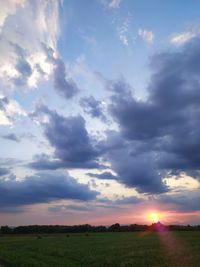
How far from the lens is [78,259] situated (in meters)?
36.0

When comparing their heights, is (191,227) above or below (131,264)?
above

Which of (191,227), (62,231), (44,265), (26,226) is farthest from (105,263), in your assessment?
(26,226)

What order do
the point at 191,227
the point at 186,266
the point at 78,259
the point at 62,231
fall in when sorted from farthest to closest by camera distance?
the point at 62,231 → the point at 191,227 → the point at 78,259 → the point at 186,266

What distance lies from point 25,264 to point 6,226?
13850cm

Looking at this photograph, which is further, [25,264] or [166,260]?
[25,264]

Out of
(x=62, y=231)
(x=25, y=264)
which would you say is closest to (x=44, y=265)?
(x=25, y=264)

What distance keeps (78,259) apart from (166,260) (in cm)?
1079

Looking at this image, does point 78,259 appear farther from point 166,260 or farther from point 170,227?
point 170,227

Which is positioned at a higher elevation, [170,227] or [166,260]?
[170,227]

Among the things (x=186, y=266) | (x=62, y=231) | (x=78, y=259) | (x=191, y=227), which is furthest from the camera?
(x=62, y=231)

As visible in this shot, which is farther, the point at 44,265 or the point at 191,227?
the point at 191,227

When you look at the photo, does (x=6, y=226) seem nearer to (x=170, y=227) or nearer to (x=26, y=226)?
(x=26, y=226)

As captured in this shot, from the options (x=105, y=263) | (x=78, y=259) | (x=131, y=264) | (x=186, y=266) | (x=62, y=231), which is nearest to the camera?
(x=186, y=266)

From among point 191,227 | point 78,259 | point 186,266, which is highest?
point 191,227
